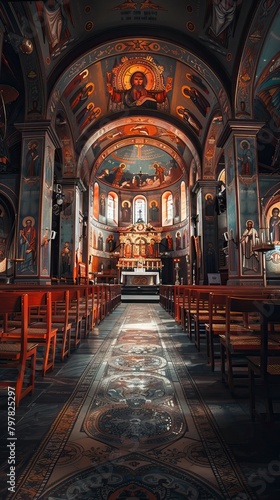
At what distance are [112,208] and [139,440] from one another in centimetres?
2675

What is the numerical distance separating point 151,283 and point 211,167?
31.5ft

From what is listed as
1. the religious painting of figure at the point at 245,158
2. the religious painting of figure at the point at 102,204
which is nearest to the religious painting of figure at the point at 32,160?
the religious painting of figure at the point at 245,158

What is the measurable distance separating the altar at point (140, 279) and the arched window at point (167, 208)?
6.36 meters

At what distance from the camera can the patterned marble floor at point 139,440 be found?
1605 millimetres

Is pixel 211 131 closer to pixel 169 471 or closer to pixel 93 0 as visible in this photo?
pixel 93 0

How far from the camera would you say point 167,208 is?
28.0 m

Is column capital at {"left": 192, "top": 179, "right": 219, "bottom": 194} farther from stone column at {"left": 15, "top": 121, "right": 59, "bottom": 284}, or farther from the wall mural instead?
stone column at {"left": 15, "top": 121, "right": 59, "bottom": 284}

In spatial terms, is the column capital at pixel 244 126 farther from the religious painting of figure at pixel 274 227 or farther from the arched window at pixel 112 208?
the arched window at pixel 112 208

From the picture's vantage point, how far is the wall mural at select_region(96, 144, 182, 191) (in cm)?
2622

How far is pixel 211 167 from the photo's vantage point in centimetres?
1738

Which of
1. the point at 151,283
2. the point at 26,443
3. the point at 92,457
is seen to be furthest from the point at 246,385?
the point at 151,283

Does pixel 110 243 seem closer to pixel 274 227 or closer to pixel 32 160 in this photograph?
pixel 274 227

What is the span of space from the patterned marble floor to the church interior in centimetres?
1

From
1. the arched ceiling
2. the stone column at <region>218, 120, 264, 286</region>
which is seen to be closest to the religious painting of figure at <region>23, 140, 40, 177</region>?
the arched ceiling
